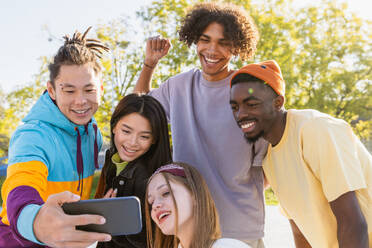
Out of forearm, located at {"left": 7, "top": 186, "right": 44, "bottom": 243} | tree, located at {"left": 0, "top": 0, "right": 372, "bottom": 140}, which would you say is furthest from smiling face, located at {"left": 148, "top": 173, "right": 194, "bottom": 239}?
tree, located at {"left": 0, "top": 0, "right": 372, "bottom": 140}

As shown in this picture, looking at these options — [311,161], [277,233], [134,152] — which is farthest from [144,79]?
[277,233]

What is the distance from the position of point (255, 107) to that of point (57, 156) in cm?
124

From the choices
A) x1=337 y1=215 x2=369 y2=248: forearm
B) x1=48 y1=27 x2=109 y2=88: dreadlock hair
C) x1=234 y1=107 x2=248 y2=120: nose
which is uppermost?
x1=48 y1=27 x2=109 y2=88: dreadlock hair

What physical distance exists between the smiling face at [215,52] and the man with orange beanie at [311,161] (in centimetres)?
36

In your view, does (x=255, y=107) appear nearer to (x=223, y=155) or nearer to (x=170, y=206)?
(x=223, y=155)

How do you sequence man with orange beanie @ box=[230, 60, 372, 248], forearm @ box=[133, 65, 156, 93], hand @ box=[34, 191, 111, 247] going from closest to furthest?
hand @ box=[34, 191, 111, 247], man with orange beanie @ box=[230, 60, 372, 248], forearm @ box=[133, 65, 156, 93]

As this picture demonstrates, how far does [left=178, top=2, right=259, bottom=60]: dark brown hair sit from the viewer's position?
9.29 feet

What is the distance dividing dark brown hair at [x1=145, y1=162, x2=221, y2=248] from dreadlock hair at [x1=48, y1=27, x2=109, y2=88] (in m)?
0.89

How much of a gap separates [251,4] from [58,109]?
42.6ft

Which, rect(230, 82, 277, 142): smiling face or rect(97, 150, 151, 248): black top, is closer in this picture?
rect(230, 82, 277, 142): smiling face

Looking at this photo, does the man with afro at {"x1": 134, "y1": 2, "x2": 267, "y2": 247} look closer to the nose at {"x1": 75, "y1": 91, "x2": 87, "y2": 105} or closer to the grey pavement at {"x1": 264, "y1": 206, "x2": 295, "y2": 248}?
the nose at {"x1": 75, "y1": 91, "x2": 87, "y2": 105}

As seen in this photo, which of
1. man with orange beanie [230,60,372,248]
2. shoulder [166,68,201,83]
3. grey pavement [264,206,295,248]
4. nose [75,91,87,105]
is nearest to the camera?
man with orange beanie [230,60,372,248]

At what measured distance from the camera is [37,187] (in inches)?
68.7

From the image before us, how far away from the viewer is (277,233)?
5.88 meters
